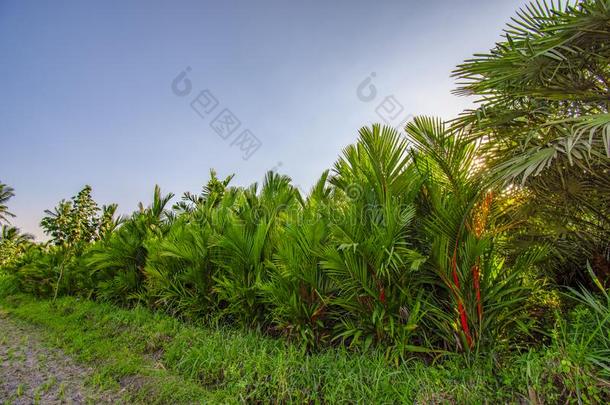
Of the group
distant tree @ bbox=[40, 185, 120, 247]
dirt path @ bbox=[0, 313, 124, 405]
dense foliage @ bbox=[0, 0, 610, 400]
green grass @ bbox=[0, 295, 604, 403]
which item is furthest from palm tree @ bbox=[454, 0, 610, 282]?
distant tree @ bbox=[40, 185, 120, 247]

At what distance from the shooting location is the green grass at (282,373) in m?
2.25

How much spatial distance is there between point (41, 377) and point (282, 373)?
3143 millimetres

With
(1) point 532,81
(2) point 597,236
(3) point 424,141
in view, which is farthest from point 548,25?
(2) point 597,236

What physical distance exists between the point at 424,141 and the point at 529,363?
2.06m

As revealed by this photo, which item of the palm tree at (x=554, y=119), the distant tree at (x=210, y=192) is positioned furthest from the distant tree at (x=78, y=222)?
the palm tree at (x=554, y=119)

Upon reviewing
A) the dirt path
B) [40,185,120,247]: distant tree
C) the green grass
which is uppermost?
[40,185,120,247]: distant tree

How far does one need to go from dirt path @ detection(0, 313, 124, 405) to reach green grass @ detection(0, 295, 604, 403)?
Result: 0.17 meters

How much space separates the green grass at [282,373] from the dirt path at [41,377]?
169 millimetres

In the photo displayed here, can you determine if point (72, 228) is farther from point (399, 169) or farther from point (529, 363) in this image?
point (529, 363)

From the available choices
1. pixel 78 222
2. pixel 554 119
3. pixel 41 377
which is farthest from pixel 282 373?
pixel 78 222

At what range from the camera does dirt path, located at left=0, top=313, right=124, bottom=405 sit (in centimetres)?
319

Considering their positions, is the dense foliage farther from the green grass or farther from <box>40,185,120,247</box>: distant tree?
<box>40,185,120,247</box>: distant tree

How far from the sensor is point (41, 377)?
3773 mm

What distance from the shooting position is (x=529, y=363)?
223 cm
